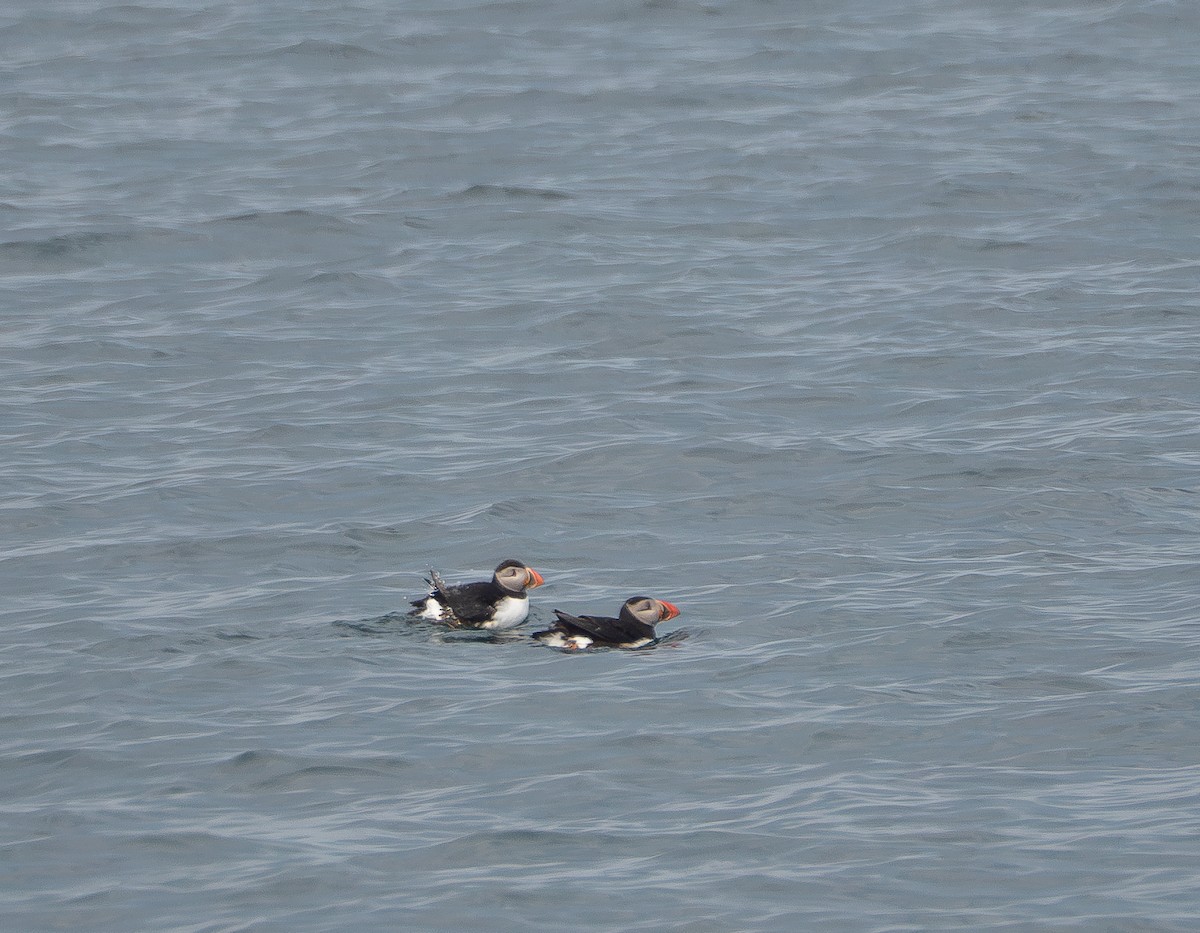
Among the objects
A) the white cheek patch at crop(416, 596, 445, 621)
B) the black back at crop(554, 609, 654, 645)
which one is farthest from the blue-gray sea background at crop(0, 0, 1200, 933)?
the black back at crop(554, 609, 654, 645)

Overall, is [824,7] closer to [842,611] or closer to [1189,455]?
[1189,455]

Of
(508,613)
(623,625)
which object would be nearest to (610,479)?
(508,613)

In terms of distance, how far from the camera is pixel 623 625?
12281 millimetres

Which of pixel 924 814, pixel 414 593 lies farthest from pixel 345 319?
pixel 924 814

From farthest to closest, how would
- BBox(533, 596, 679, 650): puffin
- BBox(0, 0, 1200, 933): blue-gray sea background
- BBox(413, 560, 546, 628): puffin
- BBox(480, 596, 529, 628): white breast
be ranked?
BBox(480, 596, 529, 628): white breast → BBox(413, 560, 546, 628): puffin → BBox(533, 596, 679, 650): puffin → BBox(0, 0, 1200, 933): blue-gray sea background

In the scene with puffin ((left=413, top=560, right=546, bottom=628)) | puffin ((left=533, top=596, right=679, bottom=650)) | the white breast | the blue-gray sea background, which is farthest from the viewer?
the white breast

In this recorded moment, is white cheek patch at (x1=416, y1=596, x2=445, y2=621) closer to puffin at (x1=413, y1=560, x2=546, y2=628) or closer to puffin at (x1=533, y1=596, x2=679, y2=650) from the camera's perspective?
puffin at (x1=413, y1=560, x2=546, y2=628)

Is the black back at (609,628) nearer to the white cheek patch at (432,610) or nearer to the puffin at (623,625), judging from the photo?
the puffin at (623,625)

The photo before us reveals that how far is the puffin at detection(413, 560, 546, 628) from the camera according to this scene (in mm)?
12727

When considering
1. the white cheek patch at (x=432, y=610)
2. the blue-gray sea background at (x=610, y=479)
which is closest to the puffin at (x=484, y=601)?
the white cheek patch at (x=432, y=610)

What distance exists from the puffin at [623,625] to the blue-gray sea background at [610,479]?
0.19m

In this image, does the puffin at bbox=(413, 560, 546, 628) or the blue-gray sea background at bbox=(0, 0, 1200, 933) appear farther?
the puffin at bbox=(413, 560, 546, 628)

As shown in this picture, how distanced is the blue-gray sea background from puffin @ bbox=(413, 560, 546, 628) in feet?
0.58

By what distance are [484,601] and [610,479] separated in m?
3.30
